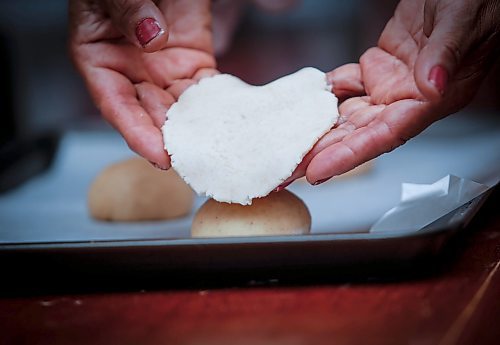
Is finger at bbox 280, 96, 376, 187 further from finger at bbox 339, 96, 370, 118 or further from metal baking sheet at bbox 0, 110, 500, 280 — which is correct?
metal baking sheet at bbox 0, 110, 500, 280

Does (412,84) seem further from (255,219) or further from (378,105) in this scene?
(255,219)

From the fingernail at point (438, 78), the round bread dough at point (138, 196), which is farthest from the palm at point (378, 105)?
the round bread dough at point (138, 196)

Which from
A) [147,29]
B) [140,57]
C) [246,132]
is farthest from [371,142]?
[140,57]

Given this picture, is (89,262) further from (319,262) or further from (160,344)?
(319,262)

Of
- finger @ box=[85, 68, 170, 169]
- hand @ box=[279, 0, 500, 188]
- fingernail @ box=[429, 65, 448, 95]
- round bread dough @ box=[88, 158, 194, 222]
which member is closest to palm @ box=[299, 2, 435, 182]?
hand @ box=[279, 0, 500, 188]

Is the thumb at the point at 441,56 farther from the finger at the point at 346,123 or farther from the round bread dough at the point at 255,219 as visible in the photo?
the round bread dough at the point at 255,219
